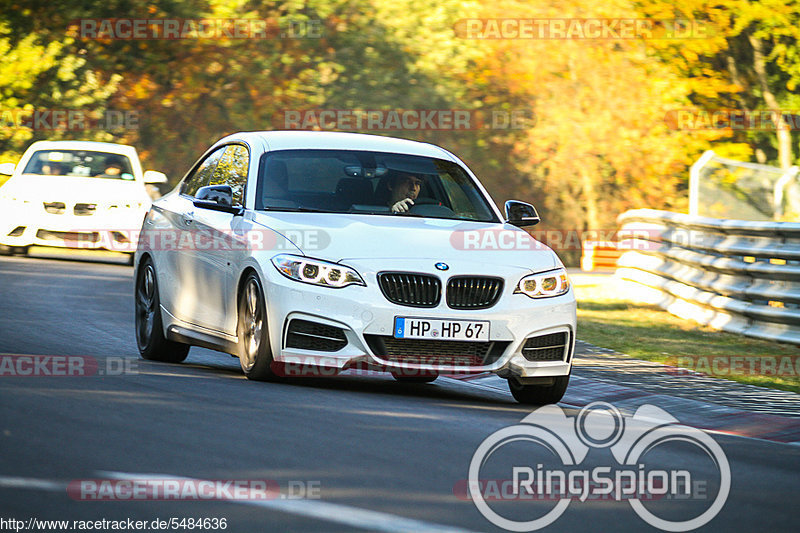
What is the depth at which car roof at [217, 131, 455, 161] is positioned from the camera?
34.7ft

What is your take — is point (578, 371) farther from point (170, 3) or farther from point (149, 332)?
point (170, 3)

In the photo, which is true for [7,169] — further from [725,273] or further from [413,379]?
[413,379]

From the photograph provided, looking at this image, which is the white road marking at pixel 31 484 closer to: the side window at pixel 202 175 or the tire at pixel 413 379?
the tire at pixel 413 379

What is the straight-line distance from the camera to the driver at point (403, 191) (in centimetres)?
1023

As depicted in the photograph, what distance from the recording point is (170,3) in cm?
3966

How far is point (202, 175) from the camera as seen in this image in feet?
37.6

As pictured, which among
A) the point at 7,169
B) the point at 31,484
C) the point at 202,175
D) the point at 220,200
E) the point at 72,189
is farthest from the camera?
the point at 7,169

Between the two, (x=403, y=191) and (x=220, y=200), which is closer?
(x=220, y=200)

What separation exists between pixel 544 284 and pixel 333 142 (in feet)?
6.79

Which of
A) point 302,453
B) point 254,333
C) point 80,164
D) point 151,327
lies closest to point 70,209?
point 80,164

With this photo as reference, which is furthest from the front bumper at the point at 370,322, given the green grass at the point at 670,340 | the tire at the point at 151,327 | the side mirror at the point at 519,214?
the green grass at the point at 670,340

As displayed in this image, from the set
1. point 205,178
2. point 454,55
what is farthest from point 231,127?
point 205,178

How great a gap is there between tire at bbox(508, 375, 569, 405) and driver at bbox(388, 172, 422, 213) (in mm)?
1398

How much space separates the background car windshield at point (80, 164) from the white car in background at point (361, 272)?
12.2 meters
